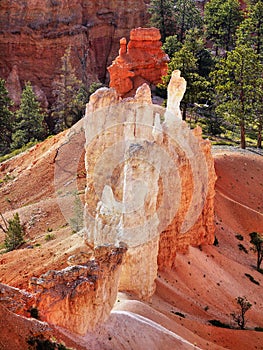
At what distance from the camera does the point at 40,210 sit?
2680 cm

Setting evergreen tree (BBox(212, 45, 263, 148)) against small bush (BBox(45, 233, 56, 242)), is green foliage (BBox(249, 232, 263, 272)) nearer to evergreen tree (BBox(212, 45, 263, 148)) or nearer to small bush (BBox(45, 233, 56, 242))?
small bush (BBox(45, 233, 56, 242))

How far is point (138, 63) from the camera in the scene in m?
45.0

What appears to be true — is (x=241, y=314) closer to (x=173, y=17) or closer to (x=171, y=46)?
(x=171, y=46)

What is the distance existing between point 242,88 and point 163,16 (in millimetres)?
19172

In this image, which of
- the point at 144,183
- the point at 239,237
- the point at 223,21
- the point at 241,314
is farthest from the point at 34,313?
the point at 223,21

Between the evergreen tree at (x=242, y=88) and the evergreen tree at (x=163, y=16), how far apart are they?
16.7 meters

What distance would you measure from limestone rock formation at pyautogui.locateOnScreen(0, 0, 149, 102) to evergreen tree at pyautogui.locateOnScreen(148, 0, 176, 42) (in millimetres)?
3062

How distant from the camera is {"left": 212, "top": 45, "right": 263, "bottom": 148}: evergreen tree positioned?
3916 cm

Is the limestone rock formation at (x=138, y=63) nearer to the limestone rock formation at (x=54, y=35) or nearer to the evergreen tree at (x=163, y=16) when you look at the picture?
the limestone rock formation at (x=54, y=35)

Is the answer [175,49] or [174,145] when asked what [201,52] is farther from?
[174,145]

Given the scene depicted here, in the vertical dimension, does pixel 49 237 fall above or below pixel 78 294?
below

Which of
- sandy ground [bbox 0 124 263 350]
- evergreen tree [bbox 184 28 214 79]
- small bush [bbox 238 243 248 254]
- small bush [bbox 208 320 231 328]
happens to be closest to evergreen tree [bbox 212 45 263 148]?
sandy ground [bbox 0 124 263 350]

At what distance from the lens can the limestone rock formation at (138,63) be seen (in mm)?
44125

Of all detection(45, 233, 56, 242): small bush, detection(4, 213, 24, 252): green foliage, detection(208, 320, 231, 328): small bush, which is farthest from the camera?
detection(4, 213, 24, 252): green foliage
